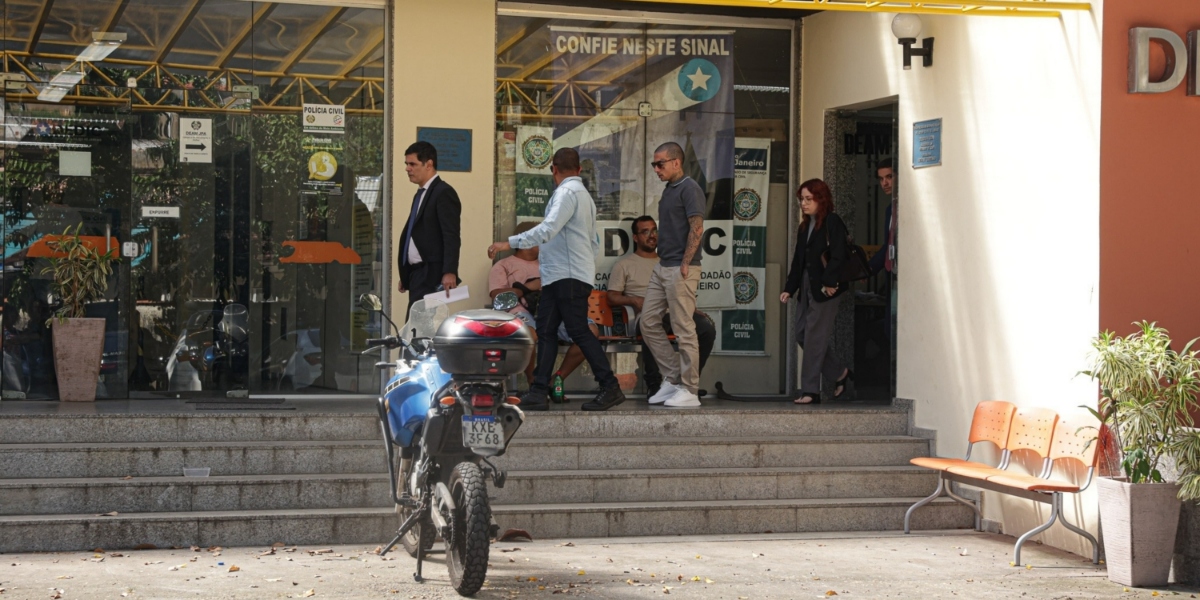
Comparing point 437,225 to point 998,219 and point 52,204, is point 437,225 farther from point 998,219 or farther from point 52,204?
point 998,219

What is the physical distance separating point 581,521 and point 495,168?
11.9ft

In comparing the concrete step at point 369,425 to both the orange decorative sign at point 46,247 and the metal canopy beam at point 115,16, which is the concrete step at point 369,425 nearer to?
the orange decorative sign at point 46,247

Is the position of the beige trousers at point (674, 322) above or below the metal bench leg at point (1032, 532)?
above

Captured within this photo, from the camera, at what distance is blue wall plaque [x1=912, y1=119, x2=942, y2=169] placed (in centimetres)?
890

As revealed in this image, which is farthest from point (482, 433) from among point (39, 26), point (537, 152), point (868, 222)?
point (868, 222)

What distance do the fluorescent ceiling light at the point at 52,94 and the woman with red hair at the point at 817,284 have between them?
557 centimetres

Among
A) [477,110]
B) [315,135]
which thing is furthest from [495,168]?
[315,135]

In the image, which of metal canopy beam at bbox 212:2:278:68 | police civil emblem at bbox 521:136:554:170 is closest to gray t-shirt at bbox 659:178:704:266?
police civil emblem at bbox 521:136:554:170

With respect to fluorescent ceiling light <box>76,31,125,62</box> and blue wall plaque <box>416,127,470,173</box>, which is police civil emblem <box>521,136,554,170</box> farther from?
fluorescent ceiling light <box>76,31,125,62</box>

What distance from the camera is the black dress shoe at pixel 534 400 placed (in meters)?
8.70

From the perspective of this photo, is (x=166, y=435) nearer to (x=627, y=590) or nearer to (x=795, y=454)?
(x=627, y=590)

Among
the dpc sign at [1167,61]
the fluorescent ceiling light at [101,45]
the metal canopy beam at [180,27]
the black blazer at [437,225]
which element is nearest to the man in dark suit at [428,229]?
the black blazer at [437,225]

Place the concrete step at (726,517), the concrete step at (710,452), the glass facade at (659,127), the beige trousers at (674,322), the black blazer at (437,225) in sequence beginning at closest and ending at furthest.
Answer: the concrete step at (726,517) → the concrete step at (710,452) → the black blazer at (437,225) → the beige trousers at (674,322) → the glass facade at (659,127)

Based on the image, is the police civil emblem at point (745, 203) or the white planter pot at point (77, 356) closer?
the white planter pot at point (77, 356)
